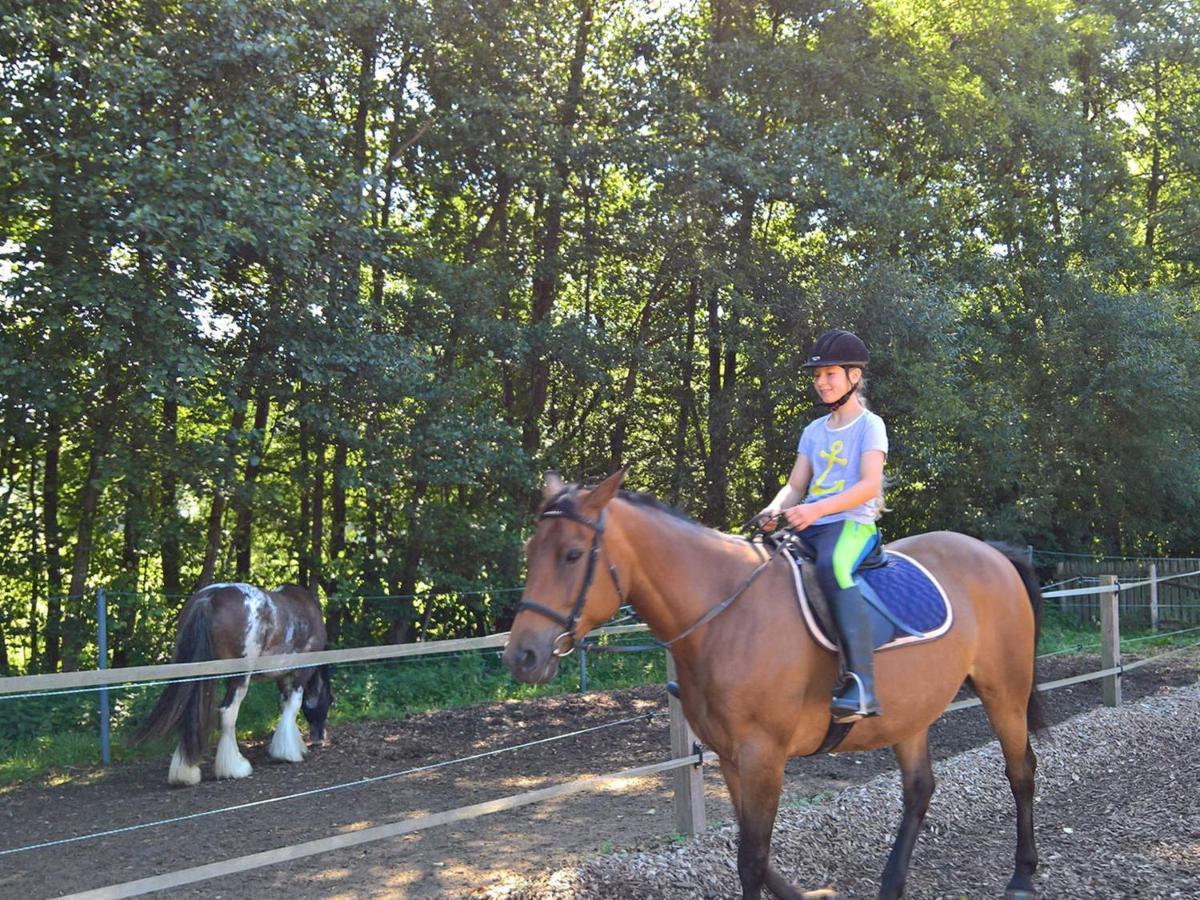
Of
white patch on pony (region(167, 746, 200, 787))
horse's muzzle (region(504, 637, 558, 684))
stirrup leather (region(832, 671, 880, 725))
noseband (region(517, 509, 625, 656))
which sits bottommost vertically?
white patch on pony (region(167, 746, 200, 787))

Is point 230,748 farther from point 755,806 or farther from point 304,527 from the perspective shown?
point 304,527

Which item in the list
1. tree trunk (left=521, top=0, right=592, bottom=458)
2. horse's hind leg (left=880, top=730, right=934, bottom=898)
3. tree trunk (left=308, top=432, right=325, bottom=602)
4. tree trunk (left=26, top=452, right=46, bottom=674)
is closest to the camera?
horse's hind leg (left=880, top=730, right=934, bottom=898)

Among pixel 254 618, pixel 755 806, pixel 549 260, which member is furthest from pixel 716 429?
pixel 755 806

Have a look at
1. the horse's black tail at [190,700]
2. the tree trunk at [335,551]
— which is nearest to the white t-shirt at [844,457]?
the horse's black tail at [190,700]

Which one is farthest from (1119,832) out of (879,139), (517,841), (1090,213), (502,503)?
(1090,213)

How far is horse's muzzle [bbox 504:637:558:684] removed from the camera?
338 cm

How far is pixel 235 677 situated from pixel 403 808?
2.23m

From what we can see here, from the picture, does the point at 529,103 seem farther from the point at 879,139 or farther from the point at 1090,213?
the point at 1090,213

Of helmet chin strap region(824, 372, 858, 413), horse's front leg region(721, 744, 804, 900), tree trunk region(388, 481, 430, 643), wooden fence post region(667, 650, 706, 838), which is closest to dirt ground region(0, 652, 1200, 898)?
wooden fence post region(667, 650, 706, 838)

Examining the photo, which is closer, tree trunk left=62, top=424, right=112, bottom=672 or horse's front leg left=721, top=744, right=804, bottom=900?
horse's front leg left=721, top=744, right=804, bottom=900

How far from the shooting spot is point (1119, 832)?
558 centimetres

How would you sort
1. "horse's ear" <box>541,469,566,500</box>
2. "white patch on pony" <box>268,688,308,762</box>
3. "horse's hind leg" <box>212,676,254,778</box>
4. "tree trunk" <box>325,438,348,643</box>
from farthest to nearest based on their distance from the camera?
"tree trunk" <box>325,438,348,643</box>
"white patch on pony" <box>268,688,308,762</box>
"horse's hind leg" <box>212,676,254,778</box>
"horse's ear" <box>541,469,566,500</box>

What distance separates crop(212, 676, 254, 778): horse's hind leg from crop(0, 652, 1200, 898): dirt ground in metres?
0.13

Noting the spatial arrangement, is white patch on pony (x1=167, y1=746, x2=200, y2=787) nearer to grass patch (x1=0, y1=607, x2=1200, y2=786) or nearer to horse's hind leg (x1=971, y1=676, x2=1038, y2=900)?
grass patch (x1=0, y1=607, x2=1200, y2=786)
